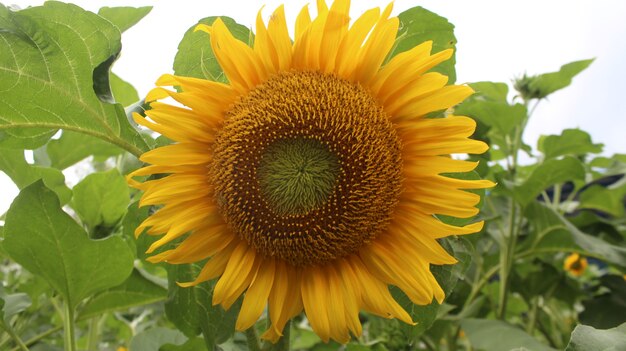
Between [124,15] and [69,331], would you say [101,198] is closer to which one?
[69,331]

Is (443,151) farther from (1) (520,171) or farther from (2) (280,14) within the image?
(1) (520,171)

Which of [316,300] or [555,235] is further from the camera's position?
[555,235]

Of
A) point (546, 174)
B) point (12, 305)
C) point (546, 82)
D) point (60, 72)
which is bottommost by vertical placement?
point (12, 305)

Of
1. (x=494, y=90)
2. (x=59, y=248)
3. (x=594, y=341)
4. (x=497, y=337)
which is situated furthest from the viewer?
(x=494, y=90)

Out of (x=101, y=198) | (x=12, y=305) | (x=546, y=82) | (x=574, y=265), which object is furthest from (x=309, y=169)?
(x=574, y=265)

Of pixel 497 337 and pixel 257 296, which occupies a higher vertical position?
pixel 257 296

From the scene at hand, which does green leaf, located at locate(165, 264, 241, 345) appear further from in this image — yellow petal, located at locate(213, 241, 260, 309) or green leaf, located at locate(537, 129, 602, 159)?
green leaf, located at locate(537, 129, 602, 159)
